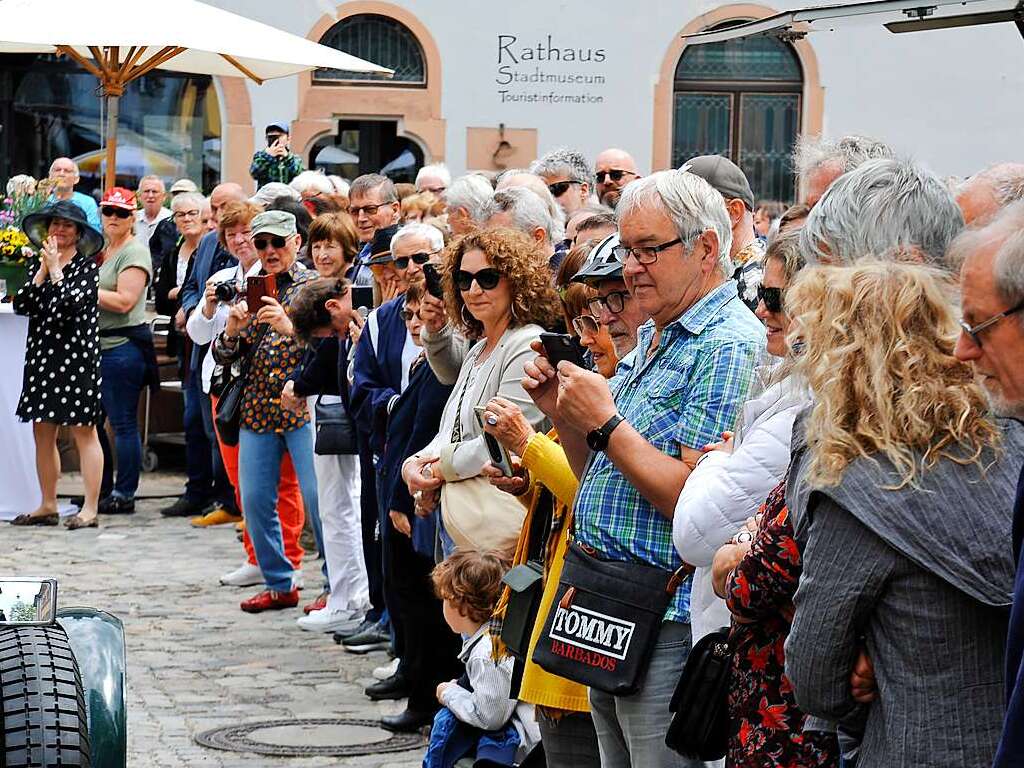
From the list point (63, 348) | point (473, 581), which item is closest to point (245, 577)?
point (63, 348)

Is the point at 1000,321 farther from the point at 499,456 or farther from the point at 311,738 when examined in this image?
the point at 311,738

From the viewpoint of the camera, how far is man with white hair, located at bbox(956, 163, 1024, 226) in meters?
3.86

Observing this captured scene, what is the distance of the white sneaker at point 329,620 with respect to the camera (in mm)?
8094

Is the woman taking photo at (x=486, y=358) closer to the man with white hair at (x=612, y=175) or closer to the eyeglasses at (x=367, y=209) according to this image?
the eyeglasses at (x=367, y=209)

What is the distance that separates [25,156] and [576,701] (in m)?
21.1

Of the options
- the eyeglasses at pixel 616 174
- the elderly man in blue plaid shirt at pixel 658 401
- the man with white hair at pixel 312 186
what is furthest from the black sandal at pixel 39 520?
the elderly man in blue plaid shirt at pixel 658 401

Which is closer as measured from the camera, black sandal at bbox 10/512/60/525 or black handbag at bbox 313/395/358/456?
black handbag at bbox 313/395/358/456

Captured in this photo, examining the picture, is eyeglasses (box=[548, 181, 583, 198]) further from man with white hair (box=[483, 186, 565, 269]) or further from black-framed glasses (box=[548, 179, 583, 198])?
man with white hair (box=[483, 186, 565, 269])

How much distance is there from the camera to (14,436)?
37.0ft

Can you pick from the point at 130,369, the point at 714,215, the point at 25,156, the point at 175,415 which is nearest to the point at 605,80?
the point at 25,156

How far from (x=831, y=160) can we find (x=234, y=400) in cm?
421

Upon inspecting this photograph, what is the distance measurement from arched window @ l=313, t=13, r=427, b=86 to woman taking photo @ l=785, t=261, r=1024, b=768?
20901mm

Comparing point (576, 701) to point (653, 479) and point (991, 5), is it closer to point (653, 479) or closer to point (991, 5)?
point (653, 479)

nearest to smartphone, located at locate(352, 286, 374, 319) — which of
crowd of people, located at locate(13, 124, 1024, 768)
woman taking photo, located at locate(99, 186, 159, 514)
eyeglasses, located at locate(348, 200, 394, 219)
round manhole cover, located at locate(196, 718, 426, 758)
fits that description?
crowd of people, located at locate(13, 124, 1024, 768)
